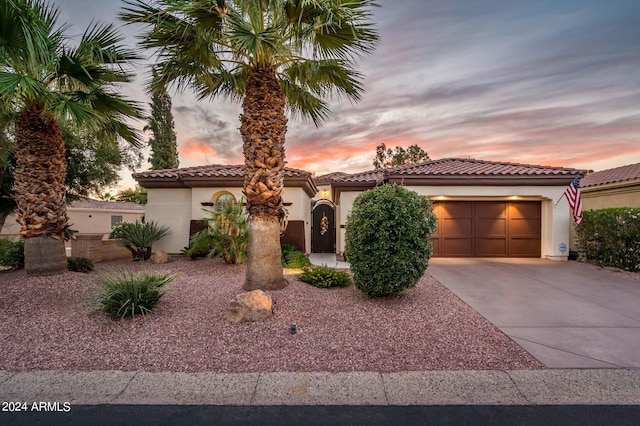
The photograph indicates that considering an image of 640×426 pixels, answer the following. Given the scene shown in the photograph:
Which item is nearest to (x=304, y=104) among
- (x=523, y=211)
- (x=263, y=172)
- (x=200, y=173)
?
(x=263, y=172)

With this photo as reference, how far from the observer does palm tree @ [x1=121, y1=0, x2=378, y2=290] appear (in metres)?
5.36

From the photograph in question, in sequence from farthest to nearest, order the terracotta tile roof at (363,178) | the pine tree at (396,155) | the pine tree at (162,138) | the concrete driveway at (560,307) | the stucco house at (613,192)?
the pine tree at (396,155), the pine tree at (162,138), the stucco house at (613,192), the terracotta tile roof at (363,178), the concrete driveway at (560,307)

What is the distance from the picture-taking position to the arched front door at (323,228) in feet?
50.3

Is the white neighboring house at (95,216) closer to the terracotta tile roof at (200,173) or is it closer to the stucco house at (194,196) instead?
the stucco house at (194,196)

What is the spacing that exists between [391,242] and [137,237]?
1021 centimetres

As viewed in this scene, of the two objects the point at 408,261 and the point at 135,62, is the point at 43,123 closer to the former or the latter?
the point at 135,62

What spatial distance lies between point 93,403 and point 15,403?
756 millimetres

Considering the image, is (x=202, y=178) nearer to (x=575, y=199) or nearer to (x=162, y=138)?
(x=575, y=199)

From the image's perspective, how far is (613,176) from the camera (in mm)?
14922

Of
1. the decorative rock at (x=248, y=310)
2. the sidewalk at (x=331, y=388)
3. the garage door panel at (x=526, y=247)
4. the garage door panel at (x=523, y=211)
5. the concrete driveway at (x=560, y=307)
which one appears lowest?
the sidewalk at (x=331, y=388)

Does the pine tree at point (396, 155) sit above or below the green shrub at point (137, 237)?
above

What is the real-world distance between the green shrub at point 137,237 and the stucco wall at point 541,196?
7.85 meters

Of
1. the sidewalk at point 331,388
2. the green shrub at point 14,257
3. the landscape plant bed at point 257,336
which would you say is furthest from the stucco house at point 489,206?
the green shrub at point 14,257

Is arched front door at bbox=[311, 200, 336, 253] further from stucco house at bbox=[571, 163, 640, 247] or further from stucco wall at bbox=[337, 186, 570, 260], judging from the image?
stucco house at bbox=[571, 163, 640, 247]
